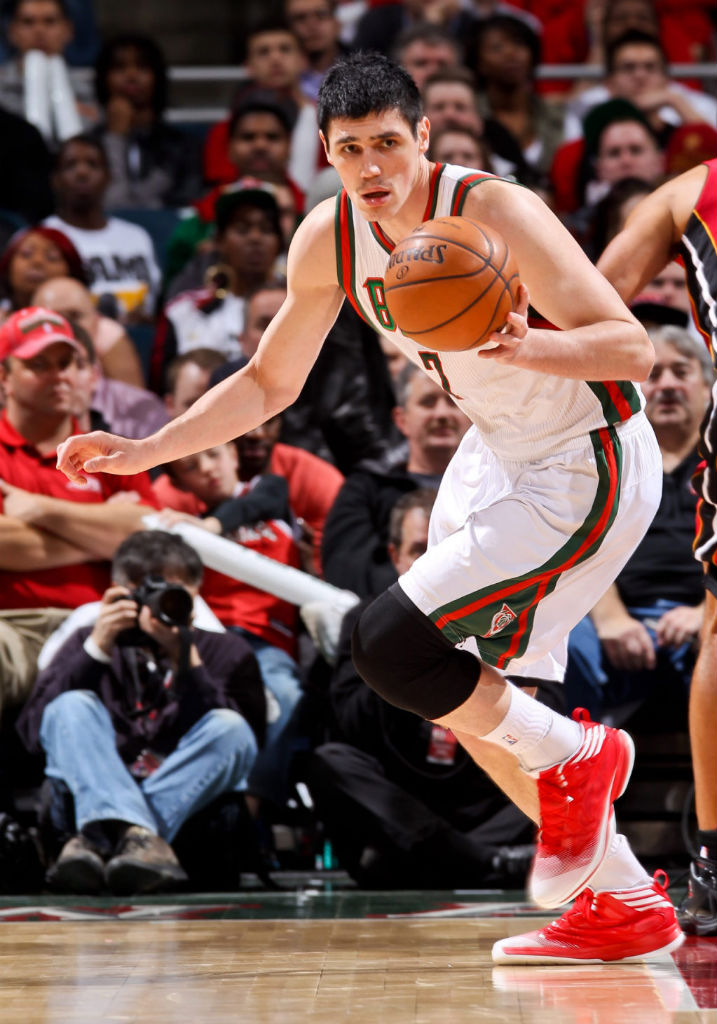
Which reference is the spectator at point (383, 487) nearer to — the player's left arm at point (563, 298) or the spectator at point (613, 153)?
the player's left arm at point (563, 298)

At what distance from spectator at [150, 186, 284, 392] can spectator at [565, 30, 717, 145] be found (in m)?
2.38

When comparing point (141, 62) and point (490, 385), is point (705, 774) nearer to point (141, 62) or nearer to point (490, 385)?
point (490, 385)

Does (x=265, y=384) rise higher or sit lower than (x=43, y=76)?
lower

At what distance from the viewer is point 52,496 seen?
5.11m

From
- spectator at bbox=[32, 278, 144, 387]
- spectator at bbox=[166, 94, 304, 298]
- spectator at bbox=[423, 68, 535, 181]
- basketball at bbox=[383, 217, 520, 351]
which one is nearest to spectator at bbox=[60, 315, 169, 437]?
spectator at bbox=[32, 278, 144, 387]

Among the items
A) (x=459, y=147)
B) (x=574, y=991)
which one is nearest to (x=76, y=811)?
(x=574, y=991)

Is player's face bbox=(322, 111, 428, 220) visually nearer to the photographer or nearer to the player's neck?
the player's neck

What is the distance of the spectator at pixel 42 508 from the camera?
4.88 m

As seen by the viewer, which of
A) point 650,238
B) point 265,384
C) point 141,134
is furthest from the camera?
point 141,134

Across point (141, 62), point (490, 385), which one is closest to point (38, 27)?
point (141, 62)

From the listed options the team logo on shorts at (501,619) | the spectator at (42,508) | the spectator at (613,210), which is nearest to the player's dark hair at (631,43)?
the spectator at (613,210)

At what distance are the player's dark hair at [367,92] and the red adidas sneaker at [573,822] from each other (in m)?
1.40

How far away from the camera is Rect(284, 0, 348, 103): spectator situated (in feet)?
28.9

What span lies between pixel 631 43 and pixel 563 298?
603cm
